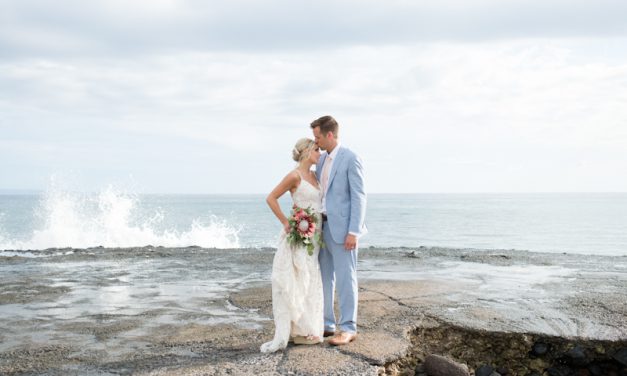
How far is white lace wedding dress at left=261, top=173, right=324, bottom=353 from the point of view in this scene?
611 centimetres

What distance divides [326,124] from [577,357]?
12.8 feet

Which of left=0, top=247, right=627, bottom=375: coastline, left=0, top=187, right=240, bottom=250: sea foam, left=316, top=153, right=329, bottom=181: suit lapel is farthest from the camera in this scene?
left=0, top=187, right=240, bottom=250: sea foam

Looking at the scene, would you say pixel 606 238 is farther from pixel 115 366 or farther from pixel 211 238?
pixel 115 366

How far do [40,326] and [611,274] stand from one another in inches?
420

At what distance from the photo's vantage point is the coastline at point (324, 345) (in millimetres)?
5969

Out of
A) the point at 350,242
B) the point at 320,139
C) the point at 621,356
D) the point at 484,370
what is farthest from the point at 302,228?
the point at 621,356

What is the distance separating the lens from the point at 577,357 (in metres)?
6.84

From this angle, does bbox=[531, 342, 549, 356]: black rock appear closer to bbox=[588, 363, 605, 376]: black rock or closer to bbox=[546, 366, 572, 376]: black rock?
bbox=[546, 366, 572, 376]: black rock

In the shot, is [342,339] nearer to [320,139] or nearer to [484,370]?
[484,370]

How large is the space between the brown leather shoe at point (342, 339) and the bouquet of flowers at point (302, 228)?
0.92 metres

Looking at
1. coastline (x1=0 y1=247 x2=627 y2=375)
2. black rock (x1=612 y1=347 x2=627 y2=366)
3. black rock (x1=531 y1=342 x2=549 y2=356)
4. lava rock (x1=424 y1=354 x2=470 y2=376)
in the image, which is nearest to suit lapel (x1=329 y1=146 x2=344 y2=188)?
coastline (x1=0 y1=247 x2=627 y2=375)

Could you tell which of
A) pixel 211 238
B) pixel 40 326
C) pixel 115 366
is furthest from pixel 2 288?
pixel 211 238

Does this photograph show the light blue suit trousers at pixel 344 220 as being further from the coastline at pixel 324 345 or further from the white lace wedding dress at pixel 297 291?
the coastline at pixel 324 345

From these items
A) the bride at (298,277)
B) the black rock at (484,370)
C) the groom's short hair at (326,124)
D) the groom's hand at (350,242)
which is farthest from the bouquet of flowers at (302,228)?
the black rock at (484,370)
